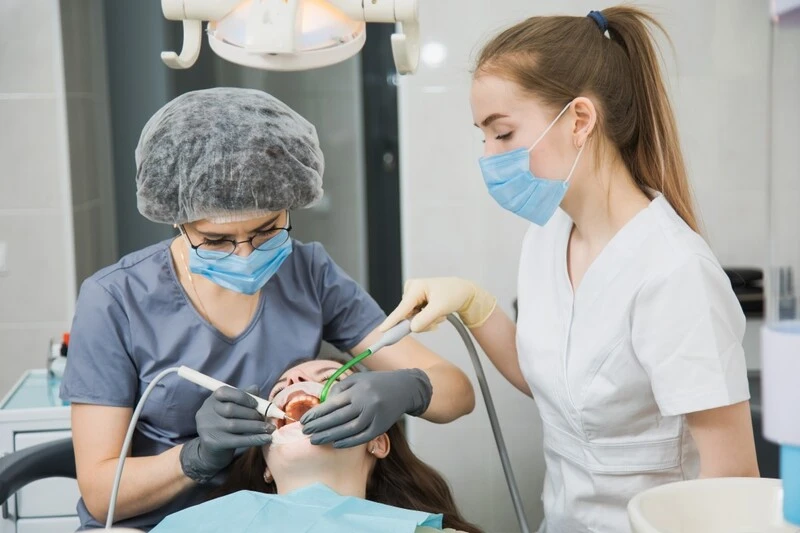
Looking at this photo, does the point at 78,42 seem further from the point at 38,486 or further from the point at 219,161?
the point at 219,161

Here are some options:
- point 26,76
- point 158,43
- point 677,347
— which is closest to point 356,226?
point 158,43

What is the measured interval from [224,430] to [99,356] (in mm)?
297

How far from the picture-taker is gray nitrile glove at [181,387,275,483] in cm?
143

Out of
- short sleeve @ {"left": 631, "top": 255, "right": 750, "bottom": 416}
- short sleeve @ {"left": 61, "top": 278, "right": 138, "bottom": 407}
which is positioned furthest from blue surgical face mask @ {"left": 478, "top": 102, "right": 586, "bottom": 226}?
short sleeve @ {"left": 61, "top": 278, "right": 138, "bottom": 407}

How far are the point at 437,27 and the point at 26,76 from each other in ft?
3.66

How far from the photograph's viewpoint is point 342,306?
5.97ft

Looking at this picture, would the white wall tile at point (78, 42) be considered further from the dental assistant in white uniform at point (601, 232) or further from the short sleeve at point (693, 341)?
the short sleeve at point (693, 341)

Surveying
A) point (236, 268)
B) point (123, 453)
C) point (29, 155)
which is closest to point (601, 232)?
point (236, 268)

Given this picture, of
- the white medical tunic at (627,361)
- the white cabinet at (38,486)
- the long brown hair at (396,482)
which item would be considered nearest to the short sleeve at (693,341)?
the white medical tunic at (627,361)

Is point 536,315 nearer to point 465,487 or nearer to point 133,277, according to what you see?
point 133,277

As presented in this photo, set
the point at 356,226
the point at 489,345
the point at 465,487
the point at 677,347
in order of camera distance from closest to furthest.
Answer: the point at 677,347
the point at 489,345
the point at 465,487
the point at 356,226

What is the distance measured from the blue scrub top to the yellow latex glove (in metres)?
0.20

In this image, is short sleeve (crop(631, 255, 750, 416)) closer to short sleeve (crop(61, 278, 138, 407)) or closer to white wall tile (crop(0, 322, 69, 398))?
short sleeve (crop(61, 278, 138, 407))

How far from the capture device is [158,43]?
8.68ft
